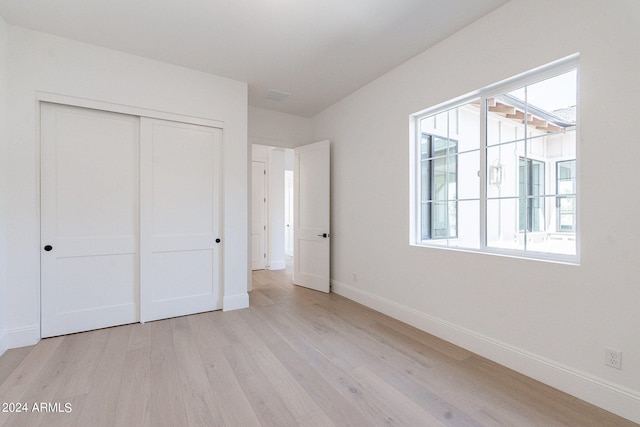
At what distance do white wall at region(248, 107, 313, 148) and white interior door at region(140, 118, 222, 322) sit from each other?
3.33 feet

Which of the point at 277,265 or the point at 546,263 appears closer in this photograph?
the point at 546,263

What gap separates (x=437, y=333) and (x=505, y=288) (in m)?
0.85

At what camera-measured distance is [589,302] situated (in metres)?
1.80

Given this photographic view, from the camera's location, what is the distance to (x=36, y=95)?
2607mm

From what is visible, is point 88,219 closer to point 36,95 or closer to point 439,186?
point 36,95

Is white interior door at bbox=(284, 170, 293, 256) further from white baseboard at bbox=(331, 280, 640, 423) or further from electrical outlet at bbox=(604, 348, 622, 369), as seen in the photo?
electrical outlet at bbox=(604, 348, 622, 369)

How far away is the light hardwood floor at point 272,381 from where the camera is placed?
1.65m

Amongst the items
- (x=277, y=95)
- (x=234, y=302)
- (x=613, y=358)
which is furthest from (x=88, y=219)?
(x=613, y=358)

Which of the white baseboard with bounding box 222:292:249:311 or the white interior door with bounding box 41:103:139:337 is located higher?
the white interior door with bounding box 41:103:139:337

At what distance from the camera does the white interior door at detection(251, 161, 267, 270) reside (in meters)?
5.84

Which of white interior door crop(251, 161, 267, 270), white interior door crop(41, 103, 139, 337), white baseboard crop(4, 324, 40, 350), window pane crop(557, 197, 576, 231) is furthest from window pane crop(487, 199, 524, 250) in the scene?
white interior door crop(251, 161, 267, 270)

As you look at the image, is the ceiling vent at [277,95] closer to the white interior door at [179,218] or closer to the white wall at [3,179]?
the white interior door at [179,218]

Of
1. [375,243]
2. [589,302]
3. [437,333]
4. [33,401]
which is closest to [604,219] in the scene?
[589,302]

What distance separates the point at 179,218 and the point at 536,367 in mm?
3704
